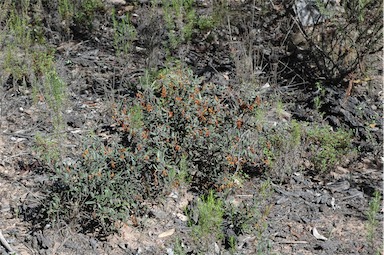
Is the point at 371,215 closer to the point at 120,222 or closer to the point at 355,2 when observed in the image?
the point at 120,222

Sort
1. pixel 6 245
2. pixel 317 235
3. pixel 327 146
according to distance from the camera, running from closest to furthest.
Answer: pixel 6 245, pixel 317 235, pixel 327 146

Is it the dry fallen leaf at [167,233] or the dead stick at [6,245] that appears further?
the dry fallen leaf at [167,233]

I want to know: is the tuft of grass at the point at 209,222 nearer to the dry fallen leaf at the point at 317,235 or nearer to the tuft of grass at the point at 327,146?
the dry fallen leaf at the point at 317,235

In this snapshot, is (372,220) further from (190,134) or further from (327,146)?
(190,134)

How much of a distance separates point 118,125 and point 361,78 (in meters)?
2.24

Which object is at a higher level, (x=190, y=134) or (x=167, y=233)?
(x=190, y=134)

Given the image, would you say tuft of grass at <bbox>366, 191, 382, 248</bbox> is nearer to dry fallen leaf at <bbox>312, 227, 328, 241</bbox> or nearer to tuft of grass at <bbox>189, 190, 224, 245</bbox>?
dry fallen leaf at <bbox>312, 227, 328, 241</bbox>

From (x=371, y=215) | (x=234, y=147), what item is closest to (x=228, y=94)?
(x=234, y=147)

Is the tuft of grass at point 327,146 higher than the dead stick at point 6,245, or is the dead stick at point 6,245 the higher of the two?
the tuft of grass at point 327,146

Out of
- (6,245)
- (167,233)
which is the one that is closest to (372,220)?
(167,233)

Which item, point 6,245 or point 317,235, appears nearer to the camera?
point 6,245

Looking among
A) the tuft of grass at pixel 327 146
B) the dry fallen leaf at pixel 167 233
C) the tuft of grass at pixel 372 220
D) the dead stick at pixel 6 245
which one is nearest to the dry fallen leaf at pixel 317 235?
the tuft of grass at pixel 372 220

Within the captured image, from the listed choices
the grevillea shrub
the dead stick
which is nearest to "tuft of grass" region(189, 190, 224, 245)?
the grevillea shrub

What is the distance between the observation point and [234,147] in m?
4.05
